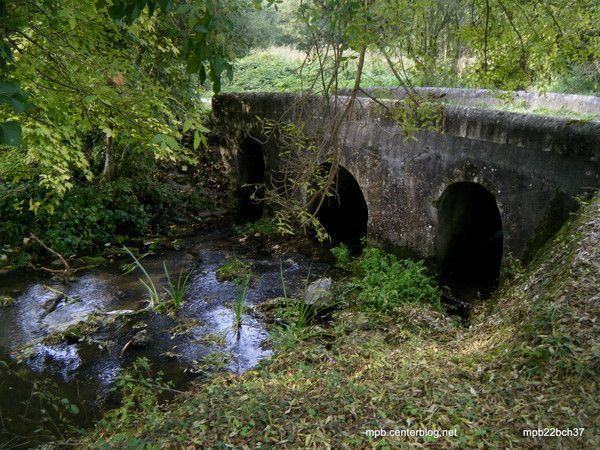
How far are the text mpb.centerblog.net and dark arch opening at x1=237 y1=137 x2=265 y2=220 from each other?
902cm

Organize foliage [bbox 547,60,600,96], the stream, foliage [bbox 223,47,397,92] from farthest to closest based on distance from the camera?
foliage [bbox 223,47,397,92]
foliage [bbox 547,60,600,96]
the stream

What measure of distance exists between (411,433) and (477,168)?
4.88 meters

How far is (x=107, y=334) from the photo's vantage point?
700 centimetres

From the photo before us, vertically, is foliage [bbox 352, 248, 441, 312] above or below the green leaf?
below

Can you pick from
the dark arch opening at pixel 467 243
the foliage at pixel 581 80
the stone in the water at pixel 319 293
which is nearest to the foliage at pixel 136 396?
the stone in the water at pixel 319 293

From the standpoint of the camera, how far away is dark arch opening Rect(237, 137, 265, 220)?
12422 millimetres

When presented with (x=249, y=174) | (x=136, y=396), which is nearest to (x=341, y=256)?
(x=249, y=174)

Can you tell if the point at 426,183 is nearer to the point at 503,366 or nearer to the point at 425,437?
the point at 503,366

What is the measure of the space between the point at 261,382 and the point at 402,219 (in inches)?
177

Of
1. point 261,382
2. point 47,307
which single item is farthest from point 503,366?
point 47,307

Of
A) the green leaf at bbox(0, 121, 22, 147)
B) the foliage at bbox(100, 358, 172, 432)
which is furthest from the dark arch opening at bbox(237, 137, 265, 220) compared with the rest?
the green leaf at bbox(0, 121, 22, 147)

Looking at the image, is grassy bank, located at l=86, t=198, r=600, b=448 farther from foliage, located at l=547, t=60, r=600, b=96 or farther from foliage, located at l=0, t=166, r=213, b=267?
foliage, located at l=547, t=60, r=600, b=96

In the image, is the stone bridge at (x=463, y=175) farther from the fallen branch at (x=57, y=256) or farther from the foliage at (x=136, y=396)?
the fallen branch at (x=57, y=256)

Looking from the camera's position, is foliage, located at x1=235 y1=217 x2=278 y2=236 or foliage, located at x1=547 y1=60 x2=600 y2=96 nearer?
foliage, located at x1=235 y1=217 x2=278 y2=236
